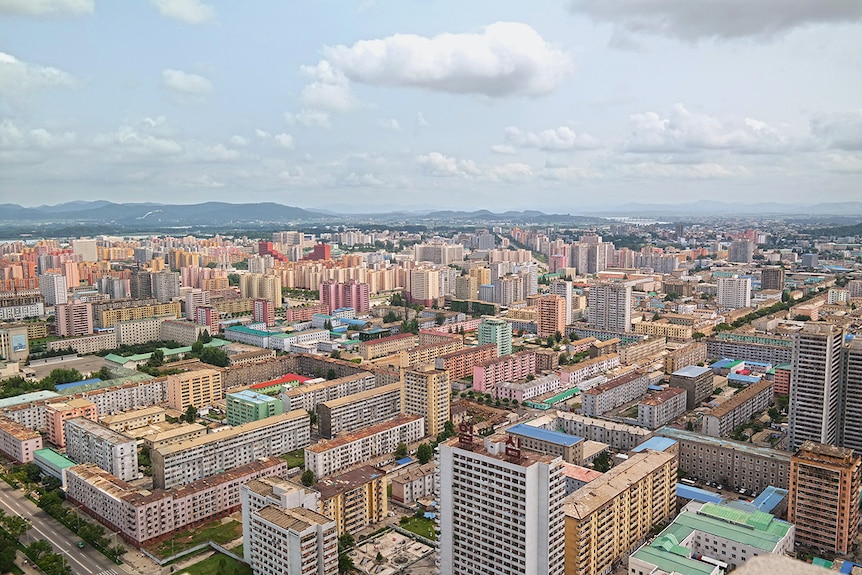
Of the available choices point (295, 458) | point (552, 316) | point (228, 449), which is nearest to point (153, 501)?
point (228, 449)

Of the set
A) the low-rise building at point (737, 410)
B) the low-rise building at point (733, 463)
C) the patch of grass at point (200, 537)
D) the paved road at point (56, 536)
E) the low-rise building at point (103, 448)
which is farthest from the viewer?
the low-rise building at point (737, 410)

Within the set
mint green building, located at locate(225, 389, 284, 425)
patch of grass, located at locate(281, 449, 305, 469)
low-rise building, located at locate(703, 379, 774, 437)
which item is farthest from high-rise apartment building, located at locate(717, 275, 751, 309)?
patch of grass, located at locate(281, 449, 305, 469)

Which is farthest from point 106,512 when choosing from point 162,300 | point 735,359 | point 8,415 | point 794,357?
point 162,300

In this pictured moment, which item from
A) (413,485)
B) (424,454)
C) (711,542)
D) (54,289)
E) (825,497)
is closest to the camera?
(711,542)

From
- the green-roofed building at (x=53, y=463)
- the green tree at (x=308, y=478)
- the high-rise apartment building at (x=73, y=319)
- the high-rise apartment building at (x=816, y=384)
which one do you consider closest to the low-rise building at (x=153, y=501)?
the green tree at (x=308, y=478)

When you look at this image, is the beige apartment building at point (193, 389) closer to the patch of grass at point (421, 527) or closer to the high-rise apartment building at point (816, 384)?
the patch of grass at point (421, 527)

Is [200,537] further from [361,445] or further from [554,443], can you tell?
[554,443]
